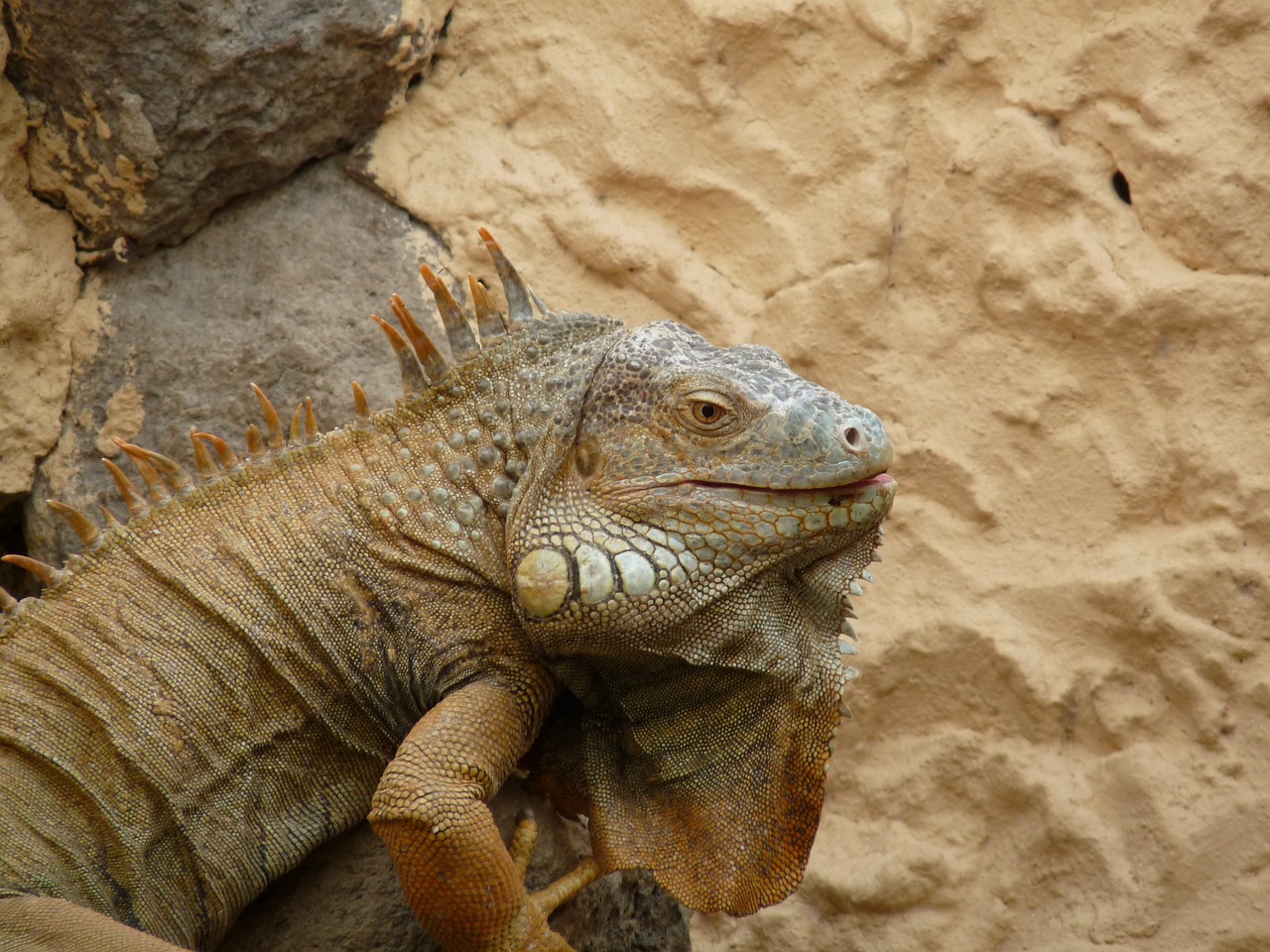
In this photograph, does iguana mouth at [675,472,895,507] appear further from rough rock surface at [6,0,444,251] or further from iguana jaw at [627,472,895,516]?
rough rock surface at [6,0,444,251]

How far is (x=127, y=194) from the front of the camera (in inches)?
148

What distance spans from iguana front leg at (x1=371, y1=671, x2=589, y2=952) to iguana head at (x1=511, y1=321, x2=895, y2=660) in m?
0.26

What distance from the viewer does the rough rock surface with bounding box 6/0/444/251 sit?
3555mm

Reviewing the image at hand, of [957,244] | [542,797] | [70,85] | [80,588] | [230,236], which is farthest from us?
[957,244]

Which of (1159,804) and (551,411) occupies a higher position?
(551,411)

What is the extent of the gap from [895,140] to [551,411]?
208 cm

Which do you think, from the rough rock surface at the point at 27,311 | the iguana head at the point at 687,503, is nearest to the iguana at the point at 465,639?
the iguana head at the point at 687,503

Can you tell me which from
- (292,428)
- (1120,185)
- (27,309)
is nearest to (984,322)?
(1120,185)

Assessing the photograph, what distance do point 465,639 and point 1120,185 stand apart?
2.80 metres

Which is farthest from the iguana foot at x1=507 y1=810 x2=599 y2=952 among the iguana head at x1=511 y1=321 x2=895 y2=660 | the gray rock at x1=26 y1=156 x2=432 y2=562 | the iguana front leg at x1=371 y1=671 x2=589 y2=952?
the gray rock at x1=26 y1=156 x2=432 y2=562

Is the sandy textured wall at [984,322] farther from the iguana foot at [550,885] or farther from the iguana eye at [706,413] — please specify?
Answer: the iguana eye at [706,413]

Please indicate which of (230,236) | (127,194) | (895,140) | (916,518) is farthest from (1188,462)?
(127,194)

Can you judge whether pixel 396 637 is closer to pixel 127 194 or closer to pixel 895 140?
pixel 127 194

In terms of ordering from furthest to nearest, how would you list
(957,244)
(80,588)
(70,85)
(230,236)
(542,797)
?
(957,244) → (230,236) → (70,85) → (542,797) → (80,588)
